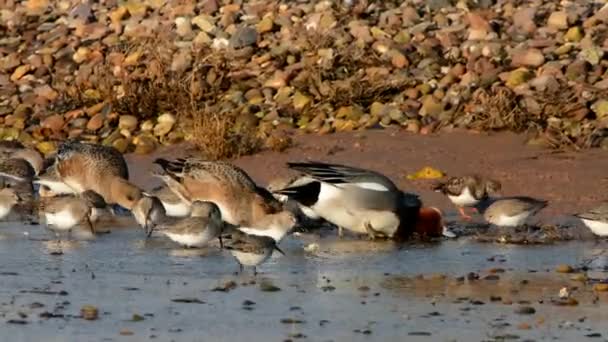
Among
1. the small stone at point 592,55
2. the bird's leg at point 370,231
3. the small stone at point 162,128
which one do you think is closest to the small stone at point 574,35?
the small stone at point 592,55

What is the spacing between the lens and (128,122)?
56.6 feet

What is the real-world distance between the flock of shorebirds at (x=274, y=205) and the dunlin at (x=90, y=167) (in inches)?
8.9

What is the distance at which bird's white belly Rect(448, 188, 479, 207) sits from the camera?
43.7 feet

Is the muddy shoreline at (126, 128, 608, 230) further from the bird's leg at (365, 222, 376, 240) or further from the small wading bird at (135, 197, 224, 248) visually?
the small wading bird at (135, 197, 224, 248)

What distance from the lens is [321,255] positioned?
38.1ft

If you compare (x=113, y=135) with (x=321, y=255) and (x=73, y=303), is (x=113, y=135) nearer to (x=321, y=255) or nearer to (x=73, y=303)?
(x=321, y=255)

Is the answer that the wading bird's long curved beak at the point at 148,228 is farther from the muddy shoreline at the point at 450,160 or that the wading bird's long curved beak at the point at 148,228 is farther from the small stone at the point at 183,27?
the small stone at the point at 183,27

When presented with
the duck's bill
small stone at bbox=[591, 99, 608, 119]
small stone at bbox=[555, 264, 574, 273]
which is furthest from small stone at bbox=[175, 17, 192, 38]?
small stone at bbox=[555, 264, 574, 273]

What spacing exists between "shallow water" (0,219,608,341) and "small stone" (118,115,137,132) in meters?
4.65

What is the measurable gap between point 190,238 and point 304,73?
5.88m

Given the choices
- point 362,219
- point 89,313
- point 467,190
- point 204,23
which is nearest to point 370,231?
point 362,219

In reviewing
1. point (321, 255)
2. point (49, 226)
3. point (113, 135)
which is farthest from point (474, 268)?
point (113, 135)

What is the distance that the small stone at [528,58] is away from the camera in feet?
55.5

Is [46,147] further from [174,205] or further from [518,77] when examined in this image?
[518,77]
